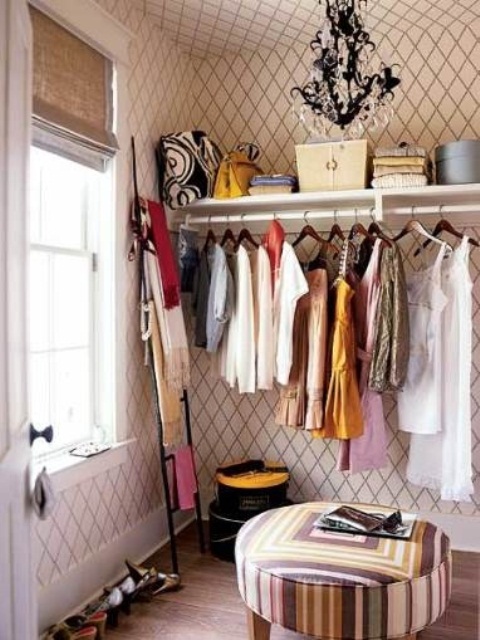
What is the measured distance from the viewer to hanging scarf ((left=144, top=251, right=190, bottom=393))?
2.98 metres

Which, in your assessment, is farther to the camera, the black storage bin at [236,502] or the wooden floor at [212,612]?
the black storage bin at [236,502]

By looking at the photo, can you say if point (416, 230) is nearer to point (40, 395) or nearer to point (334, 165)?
point (334, 165)

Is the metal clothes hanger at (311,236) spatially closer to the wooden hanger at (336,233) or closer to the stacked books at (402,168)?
the wooden hanger at (336,233)

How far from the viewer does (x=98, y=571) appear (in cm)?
274

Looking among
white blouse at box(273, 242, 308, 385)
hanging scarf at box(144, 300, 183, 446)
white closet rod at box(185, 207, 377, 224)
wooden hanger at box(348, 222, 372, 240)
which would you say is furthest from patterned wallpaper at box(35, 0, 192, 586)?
wooden hanger at box(348, 222, 372, 240)

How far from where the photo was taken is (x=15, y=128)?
47.3 inches

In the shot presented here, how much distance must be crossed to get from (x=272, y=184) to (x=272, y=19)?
853mm

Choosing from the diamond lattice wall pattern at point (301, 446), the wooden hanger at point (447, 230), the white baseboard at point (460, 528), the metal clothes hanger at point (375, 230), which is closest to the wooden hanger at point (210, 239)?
the diamond lattice wall pattern at point (301, 446)

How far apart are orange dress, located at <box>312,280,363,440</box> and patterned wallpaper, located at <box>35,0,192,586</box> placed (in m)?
0.96

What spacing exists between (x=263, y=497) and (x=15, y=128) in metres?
2.42

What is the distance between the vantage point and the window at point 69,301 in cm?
249

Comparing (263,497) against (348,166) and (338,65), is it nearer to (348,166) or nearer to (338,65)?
(348,166)

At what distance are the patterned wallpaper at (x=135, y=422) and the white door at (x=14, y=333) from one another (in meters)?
1.19

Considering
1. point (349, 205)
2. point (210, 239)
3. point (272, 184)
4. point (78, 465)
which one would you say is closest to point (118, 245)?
point (210, 239)
